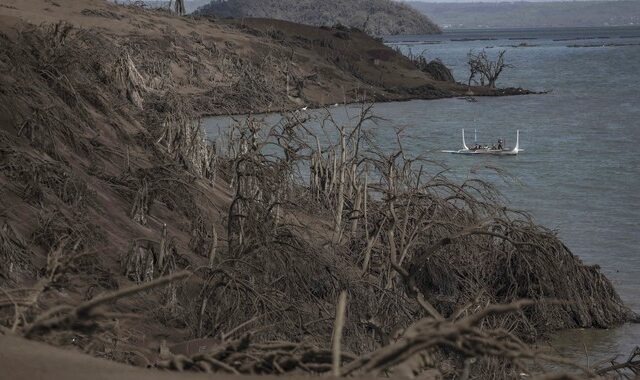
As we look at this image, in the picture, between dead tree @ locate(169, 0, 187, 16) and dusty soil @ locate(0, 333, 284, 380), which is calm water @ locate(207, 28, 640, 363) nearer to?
dusty soil @ locate(0, 333, 284, 380)

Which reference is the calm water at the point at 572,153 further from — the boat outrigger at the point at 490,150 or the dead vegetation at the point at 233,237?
the dead vegetation at the point at 233,237

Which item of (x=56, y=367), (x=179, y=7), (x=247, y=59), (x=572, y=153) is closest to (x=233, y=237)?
(x=56, y=367)

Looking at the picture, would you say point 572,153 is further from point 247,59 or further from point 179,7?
point 179,7

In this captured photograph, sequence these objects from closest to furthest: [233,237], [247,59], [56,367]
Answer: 1. [56,367]
2. [233,237]
3. [247,59]

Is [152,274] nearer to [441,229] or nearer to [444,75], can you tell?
[441,229]

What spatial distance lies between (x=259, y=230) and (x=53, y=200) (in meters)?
3.32

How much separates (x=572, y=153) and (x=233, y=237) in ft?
92.7

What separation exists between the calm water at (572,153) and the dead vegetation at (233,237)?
1.41 m

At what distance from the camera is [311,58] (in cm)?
7181

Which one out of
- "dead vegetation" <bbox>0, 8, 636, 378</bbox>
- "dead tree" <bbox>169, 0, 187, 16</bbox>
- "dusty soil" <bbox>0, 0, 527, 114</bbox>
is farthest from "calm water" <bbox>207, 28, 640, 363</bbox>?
"dead tree" <bbox>169, 0, 187, 16</bbox>

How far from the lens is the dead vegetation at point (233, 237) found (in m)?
12.8

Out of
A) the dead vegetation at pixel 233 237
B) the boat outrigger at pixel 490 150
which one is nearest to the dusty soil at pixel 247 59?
the boat outrigger at pixel 490 150

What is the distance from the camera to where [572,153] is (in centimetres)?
4409

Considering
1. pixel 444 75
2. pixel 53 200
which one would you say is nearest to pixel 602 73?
pixel 444 75
